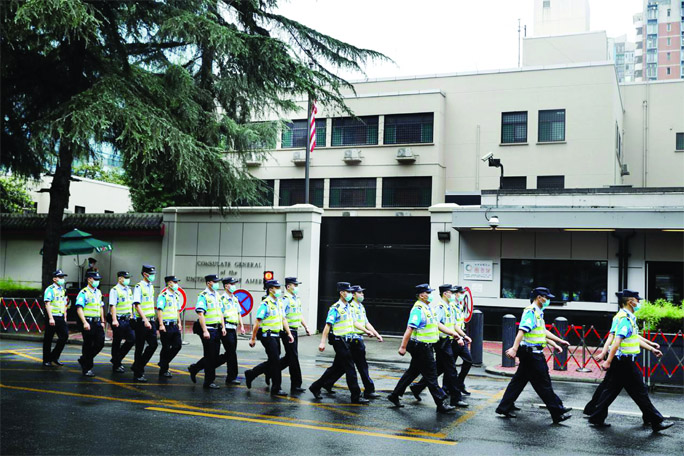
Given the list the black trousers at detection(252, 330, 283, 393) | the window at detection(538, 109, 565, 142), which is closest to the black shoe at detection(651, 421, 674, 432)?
the black trousers at detection(252, 330, 283, 393)

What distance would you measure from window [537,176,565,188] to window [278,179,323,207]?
10.4 meters

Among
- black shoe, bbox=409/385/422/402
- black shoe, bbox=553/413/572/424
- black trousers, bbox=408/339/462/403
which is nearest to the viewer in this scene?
black shoe, bbox=553/413/572/424

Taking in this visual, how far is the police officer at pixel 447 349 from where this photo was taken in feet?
34.6

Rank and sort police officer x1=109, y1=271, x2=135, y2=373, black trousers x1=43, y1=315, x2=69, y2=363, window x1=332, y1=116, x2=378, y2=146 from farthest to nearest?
window x1=332, y1=116, x2=378, y2=146, black trousers x1=43, y1=315, x2=69, y2=363, police officer x1=109, y1=271, x2=135, y2=373

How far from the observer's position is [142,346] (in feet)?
42.6

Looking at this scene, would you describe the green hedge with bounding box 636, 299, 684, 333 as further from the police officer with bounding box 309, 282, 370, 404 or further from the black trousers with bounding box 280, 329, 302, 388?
the black trousers with bounding box 280, 329, 302, 388

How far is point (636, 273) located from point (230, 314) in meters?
12.7

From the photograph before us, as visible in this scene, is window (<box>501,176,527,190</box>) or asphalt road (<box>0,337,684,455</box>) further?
window (<box>501,176,527,190</box>)

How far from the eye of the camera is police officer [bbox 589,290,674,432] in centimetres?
944

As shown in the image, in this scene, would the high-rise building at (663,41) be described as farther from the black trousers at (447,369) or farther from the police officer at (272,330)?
the police officer at (272,330)

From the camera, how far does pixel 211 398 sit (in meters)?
10.7

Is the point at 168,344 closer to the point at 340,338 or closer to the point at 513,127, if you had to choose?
the point at 340,338

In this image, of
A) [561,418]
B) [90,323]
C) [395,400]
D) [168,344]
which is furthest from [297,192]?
[561,418]

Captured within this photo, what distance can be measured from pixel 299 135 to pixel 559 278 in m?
17.5
